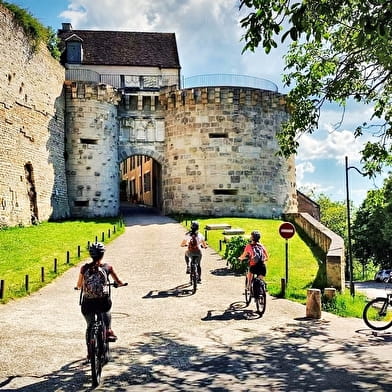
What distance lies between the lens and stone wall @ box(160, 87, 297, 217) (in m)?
31.8

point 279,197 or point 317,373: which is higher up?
point 279,197


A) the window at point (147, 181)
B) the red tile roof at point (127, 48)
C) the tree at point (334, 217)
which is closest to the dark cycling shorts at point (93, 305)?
the red tile roof at point (127, 48)

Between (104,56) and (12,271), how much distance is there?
25.5 meters

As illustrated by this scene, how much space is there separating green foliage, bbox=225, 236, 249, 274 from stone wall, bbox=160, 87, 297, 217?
14924 millimetres

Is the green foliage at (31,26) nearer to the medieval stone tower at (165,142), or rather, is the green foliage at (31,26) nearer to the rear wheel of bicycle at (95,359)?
the medieval stone tower at (165,142)

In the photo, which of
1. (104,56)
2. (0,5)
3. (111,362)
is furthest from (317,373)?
(104,56)

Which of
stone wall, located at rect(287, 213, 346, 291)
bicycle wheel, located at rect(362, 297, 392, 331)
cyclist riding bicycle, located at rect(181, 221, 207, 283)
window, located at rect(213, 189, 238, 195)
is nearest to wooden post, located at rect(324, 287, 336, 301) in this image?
stone wall, located at rect(287, 213, 346, 291)

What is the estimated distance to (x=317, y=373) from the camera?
21.3 feet

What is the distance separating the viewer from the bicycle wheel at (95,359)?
5914mm

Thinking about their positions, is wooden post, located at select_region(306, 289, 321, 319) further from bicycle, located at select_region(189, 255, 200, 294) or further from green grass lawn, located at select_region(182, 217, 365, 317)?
bicycle, located at select_region(189, 255, 200, 294)

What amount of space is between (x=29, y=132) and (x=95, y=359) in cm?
2134

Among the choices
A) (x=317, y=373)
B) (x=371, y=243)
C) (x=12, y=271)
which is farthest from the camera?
(x=371, y=243)

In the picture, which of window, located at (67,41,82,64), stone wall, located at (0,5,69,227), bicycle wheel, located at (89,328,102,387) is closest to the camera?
bicycle wheel, located at (89,328,102,387)

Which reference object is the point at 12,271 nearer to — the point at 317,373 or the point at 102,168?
the point at 317,373
